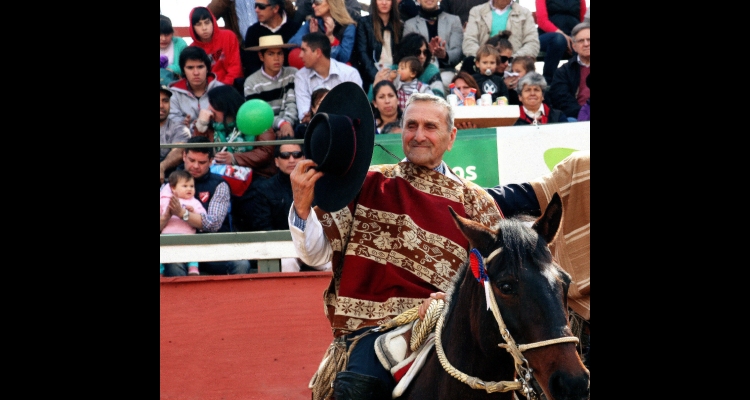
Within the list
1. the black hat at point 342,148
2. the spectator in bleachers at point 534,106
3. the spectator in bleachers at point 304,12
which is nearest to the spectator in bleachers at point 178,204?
the spectator in bleachers at point 304,12

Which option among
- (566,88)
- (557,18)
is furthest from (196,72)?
(557,18)

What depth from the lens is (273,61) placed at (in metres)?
7.98

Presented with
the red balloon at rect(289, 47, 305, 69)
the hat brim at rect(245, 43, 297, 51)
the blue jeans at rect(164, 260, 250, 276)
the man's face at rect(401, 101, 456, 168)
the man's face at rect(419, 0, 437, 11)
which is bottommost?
the blue jeans at rect(164, 260, 250, 276)

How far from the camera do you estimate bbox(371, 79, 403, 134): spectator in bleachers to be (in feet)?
24.5

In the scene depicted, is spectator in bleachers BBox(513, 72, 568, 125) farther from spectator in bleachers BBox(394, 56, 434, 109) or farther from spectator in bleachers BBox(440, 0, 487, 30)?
spectator in bleachers BBox(440, 0, 487, 30)

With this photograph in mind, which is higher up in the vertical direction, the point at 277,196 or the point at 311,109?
the point at 311,109

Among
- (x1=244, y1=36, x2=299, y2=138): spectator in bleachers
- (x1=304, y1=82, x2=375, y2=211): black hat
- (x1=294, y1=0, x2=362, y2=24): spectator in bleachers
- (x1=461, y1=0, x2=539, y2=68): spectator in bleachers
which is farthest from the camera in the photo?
(x1=461, y1=0, x2=539, y2=68): spectator in bleachers

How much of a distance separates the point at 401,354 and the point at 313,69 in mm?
4649

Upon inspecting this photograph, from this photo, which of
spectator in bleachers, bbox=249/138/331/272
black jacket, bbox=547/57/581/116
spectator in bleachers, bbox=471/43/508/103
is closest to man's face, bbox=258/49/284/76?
spectator in bleachers, bbox=249/138/331/272

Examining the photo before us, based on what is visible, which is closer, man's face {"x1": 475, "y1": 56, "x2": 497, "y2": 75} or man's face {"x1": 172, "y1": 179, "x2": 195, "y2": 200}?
man's face {"x1": 172, "y1": 179, "x2": 195, "y2": 200}

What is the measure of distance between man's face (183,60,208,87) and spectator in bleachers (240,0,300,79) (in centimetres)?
47

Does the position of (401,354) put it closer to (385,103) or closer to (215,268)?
(215,268)
